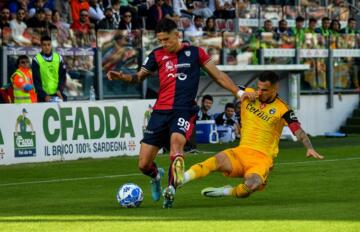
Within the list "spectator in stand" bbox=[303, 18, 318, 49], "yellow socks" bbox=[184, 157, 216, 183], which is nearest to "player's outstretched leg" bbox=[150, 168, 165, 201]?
"yellow socks" bbox=[184, 157, 216, 183]

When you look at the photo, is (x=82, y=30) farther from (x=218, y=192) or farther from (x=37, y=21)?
(x=218, y=192)

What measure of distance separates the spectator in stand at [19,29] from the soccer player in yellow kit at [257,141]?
1212cm

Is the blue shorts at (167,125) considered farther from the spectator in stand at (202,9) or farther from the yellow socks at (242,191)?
the spectator in stand at (202,9)

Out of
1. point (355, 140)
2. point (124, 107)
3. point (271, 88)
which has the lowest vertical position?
point (355, 140)

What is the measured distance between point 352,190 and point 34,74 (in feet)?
29.7

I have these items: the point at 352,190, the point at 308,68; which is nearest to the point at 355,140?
the point at 308,68

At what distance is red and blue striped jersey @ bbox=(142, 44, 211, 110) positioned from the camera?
42.9 ft

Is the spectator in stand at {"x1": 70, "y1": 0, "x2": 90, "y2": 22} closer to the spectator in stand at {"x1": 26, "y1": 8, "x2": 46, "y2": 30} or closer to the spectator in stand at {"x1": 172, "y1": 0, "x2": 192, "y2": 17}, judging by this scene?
the spectator in stand at {"x1": 26, "y1": 8, "x2": 46, "y2": 30}

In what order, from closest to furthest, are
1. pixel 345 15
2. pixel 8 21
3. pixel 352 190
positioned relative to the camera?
pixel 352 190 < pixel 8 21 < pixel 345 15

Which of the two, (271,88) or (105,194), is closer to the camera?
(271,88)

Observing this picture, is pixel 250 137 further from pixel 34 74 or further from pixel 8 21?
pixel 8 21

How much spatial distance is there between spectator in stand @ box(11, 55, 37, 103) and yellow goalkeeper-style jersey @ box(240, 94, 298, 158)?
35.1 ft

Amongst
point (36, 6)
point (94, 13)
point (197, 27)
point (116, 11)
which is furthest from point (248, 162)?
point (197, 27)

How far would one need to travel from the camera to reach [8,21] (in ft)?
80.8
